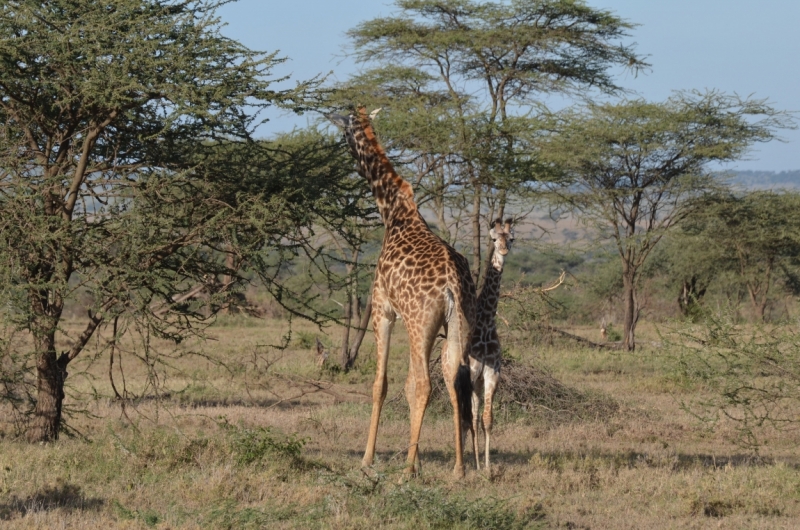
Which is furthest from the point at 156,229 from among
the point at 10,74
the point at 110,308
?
the point at 10,74

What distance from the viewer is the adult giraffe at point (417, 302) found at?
713 centimetres

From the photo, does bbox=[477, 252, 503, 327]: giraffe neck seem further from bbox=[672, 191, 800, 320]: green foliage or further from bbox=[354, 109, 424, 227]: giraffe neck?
bbox=[672, 191, 800, 320]: green foliage

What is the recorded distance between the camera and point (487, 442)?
7.71 m

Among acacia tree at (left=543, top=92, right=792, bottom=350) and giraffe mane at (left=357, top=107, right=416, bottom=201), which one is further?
acacia tree at (left=543, top=92, right=792, bottom=350)

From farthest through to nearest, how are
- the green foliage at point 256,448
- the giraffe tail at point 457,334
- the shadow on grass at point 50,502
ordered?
the green foliage at point 256,448 < the giraffe tail at point 457,334 < the shadow on grass at point 50,502

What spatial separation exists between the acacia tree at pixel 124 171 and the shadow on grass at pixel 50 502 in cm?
141

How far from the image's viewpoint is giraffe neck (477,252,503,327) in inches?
324

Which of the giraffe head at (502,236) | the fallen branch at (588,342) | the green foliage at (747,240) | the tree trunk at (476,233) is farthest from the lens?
the green foliage at (747,240)

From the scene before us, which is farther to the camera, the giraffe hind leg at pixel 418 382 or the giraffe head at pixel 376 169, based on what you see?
the giraffe head at pixel 376 169

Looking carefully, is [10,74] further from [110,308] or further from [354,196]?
[354,196]

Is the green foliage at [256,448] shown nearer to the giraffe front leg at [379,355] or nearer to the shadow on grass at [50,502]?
the giraffe front leg at [379,355]

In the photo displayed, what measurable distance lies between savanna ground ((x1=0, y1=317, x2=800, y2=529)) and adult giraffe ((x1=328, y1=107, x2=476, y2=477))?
0.49 metres

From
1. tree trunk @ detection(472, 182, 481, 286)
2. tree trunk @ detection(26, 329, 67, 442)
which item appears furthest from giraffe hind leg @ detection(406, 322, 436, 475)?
tree trunk @ detection(472, 182, 481, 286)

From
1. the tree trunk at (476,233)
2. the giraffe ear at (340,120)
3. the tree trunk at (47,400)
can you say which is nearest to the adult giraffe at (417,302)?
the giraffe ear at (340,120)
